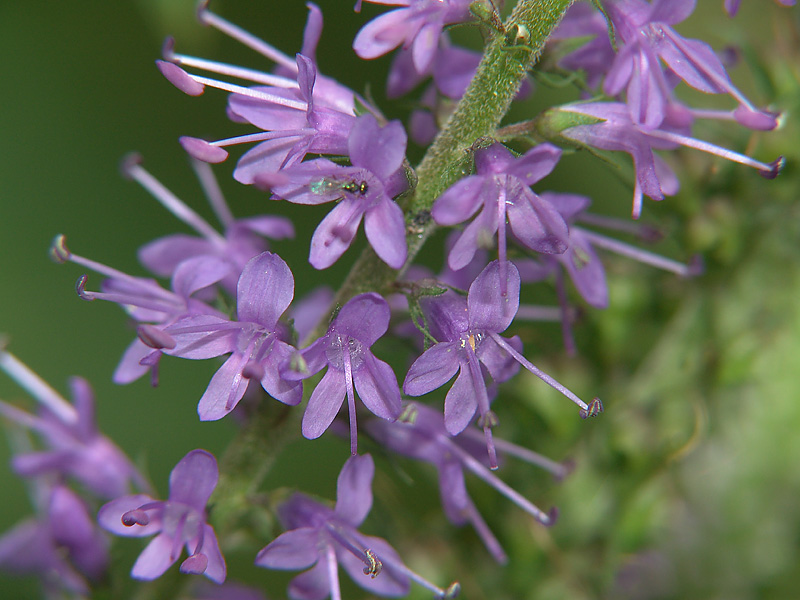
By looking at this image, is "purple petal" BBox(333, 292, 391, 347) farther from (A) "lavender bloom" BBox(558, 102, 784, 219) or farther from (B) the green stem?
(A) "lavender bloom" BBox(558, 102, 784, 219)

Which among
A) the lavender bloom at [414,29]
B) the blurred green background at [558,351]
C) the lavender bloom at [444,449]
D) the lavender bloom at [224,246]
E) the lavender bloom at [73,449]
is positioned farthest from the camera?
the blurred green background at [558,351]

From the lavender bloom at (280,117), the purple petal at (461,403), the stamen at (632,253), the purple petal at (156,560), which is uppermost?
the lavender bloom at (280,117)

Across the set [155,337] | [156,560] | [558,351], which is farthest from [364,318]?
[558,351]

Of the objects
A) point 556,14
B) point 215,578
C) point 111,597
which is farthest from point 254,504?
point 556,14

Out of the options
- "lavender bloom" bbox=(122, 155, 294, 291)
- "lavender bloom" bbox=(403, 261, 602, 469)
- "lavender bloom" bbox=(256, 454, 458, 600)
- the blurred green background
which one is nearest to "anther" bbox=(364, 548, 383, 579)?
"lavender bloom" bbox=(256, 454, 458, 600)

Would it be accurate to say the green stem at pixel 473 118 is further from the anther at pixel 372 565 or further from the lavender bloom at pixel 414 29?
the anther at pixel 372 565

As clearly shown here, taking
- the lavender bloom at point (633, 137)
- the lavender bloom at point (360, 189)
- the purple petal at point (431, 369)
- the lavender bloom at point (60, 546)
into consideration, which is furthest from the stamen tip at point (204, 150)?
the lavender bloom at point (60, 546)
